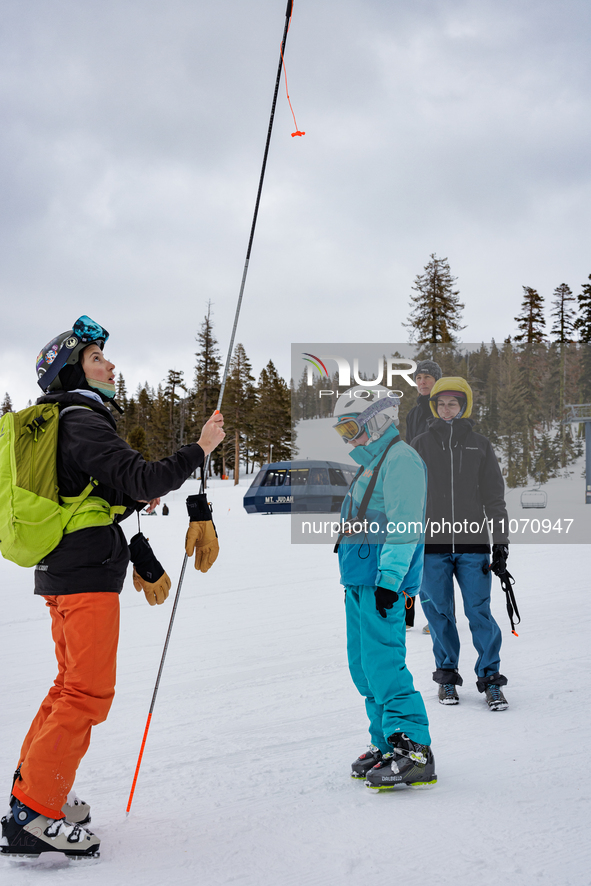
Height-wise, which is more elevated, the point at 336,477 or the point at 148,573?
the point at 148,573

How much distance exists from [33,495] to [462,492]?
288 centimetres

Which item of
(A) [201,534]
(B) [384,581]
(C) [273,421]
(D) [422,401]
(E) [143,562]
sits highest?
(C) [273,421]

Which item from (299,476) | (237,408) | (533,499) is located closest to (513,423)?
(533,499)

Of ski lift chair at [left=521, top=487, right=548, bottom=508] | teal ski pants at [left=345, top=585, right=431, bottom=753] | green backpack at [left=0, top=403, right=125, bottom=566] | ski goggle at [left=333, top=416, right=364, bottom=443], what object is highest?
ski goggle at [left=333, top=416, right=364, bottom=443]

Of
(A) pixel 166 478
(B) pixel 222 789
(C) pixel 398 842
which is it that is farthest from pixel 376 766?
(A) pixel 166 478

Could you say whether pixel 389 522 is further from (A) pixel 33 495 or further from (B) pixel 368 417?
(A) pixel 33 495

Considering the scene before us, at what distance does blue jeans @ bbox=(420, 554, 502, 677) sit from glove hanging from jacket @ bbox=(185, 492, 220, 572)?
1.87m

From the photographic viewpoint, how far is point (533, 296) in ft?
153

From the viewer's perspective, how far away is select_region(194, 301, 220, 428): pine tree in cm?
4475

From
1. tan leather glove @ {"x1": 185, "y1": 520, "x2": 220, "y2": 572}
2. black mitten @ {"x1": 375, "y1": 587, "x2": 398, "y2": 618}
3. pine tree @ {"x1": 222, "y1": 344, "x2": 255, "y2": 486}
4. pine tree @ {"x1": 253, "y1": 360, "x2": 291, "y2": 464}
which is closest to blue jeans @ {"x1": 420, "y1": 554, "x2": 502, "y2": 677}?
black mitten @ {"x1": 375, "y1": 587, "x2": 398, "y2": 618}

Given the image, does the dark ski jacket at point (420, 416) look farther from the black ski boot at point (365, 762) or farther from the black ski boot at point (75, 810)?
the black ski boot at point (75, 810)

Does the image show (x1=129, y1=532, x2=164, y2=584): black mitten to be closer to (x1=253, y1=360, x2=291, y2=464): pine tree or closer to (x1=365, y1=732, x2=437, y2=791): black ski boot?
(x1=365, y1=732, x2=437, y2=791): black ski boot

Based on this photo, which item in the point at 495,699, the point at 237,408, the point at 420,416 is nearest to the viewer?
the point at 495,699

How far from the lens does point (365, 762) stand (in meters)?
2.91
